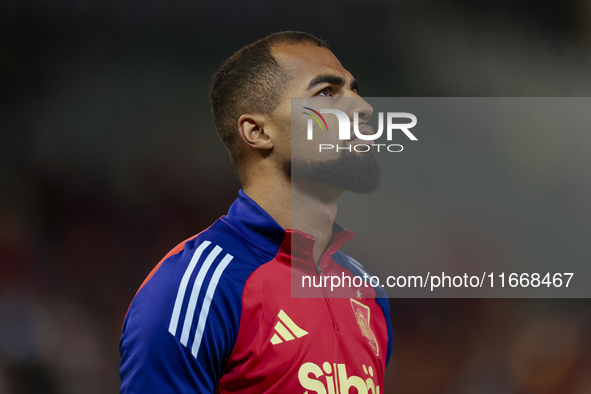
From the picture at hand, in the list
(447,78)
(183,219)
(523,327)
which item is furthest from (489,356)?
(183,219)

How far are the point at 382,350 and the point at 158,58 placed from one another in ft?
8.88

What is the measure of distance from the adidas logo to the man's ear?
1.73ft

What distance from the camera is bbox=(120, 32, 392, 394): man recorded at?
116cm

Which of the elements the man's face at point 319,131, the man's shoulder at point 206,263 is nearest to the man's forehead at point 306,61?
the man's face at point 319,131

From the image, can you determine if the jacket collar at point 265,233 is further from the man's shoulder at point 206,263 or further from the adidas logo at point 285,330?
the adidas logo at point 285,330

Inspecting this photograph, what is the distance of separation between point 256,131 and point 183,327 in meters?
0.66

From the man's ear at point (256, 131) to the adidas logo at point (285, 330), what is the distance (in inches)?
20.7

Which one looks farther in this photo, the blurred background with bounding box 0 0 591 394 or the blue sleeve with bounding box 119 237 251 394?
the blurred background with bounding box 0 0 591 394

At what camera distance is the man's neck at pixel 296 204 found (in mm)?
1460

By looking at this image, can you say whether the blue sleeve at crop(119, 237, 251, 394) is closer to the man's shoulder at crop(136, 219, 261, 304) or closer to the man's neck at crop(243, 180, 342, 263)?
the man's shoulder at crop(136, 219, 261, 304)

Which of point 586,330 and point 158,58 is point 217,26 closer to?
point 158,58

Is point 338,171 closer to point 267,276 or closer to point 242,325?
point 267,276

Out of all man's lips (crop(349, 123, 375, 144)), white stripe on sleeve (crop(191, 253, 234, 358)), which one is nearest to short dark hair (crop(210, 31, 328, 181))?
man's lips (crop(349, 123, 375, 144))

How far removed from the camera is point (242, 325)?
4.01 ft
